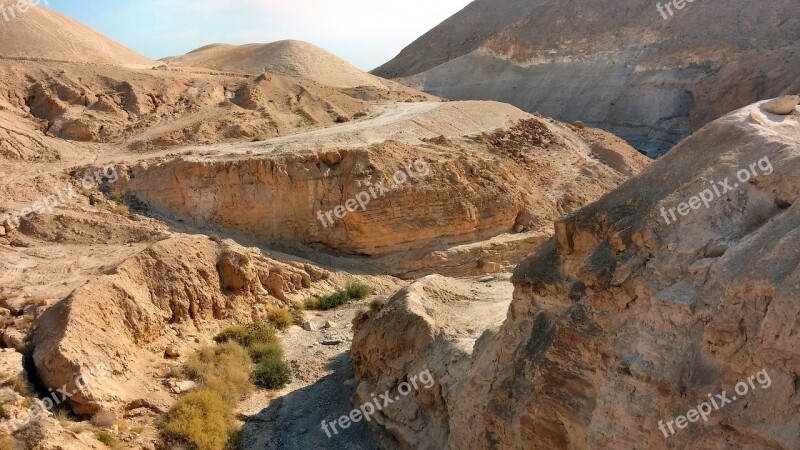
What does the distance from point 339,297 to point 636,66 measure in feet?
103

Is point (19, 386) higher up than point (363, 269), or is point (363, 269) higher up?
point (19, 386)

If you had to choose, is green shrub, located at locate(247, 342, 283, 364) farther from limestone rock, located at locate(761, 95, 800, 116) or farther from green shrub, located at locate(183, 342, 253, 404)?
limestone rock, located at locate(761, 95, 800, 116)

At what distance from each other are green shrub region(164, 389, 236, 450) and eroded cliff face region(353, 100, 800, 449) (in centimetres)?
426

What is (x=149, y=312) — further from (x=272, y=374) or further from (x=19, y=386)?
(x=19, y=386)

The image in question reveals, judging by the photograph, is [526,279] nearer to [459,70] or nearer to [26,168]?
[26,168]

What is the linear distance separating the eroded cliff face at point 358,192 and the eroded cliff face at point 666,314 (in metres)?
10.2

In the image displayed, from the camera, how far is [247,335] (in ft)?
48.7

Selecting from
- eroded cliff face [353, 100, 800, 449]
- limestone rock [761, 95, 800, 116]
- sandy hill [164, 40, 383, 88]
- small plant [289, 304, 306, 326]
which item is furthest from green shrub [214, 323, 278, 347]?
sandy hill [164, 40, 383, 88]

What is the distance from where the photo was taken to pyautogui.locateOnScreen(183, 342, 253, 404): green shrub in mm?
12750

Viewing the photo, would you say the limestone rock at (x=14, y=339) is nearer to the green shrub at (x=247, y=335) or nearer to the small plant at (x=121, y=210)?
the green shrub at (x=247, y=335)

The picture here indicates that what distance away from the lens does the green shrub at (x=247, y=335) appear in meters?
14.6

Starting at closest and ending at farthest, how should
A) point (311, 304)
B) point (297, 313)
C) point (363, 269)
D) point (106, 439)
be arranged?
1. point (106, 439)
2. point (297, 313)
3. point (311, 304)
4. point (363, 269)

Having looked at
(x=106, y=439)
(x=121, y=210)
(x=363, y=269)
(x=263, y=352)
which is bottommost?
(x=263, y=352)

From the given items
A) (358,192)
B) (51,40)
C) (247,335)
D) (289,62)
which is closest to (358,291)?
(358,192)
